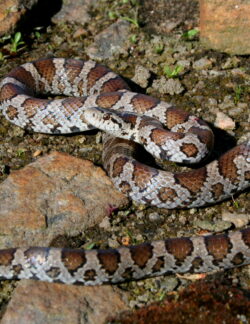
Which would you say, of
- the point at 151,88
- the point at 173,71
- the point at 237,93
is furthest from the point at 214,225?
the point at 173,71

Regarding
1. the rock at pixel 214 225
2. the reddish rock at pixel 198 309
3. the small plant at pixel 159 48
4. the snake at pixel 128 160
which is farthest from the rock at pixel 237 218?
the small plant at pixel 159 48

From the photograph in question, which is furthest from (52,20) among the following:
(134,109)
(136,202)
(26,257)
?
(26,257)

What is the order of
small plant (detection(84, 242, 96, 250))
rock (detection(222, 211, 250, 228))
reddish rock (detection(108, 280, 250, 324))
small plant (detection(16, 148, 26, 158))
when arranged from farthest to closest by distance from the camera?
small plant (detection(16, 148, 26, 158)), rock (detection(222, 211, 250, 228)), small plant (detection(84, 242, 96, 250)), reddish rock (detection(108, 280, 250, 324))

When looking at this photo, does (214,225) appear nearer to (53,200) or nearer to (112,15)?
(53,200)

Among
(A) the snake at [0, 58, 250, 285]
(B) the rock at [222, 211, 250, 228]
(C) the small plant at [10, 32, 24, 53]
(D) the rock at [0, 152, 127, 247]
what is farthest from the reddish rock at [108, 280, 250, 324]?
(C) the small plant at [10, 32, 24, 53]

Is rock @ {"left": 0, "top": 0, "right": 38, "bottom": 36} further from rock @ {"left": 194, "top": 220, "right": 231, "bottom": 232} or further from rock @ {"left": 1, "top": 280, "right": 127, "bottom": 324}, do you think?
rock @ {"left": 1, "top": 280, "right": 127, "bottom": 324}

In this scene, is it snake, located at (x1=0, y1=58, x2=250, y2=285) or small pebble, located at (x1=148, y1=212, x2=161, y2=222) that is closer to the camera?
snake, located at (x1=0, y1=58, x2=250, y2=285)

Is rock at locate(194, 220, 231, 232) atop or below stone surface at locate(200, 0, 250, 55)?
below
